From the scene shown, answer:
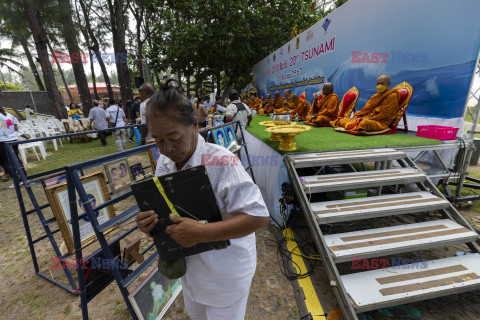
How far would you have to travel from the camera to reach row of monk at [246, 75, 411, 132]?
4.20 meters

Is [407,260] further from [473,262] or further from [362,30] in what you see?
[362,30]

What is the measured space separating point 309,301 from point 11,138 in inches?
298

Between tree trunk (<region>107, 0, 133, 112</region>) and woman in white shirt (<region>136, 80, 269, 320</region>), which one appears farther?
tree trunk (<region>107, 0, 133, 112</region>)

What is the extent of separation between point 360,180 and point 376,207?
40cm

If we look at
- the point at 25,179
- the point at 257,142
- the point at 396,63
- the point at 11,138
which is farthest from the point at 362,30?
the point at 11,138

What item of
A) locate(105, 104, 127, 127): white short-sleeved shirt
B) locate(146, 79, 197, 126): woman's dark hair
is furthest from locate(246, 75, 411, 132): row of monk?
locate(105, 104, 127, 127): white short-sleeved shirt

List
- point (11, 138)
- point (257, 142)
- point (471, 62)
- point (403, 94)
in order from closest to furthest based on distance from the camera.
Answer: point (471, 62) < point (403, 94) < point (257, 142) < point (11, 138)

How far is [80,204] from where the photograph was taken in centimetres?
213

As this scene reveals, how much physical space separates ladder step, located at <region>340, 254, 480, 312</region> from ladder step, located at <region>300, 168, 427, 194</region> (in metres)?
0.98

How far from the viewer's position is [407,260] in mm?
2473

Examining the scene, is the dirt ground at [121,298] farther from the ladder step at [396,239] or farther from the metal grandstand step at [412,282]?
the ladder step at [396,239]

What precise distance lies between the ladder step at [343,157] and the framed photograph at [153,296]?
81.9 inches

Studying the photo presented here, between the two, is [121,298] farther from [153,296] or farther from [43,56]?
[43,56]

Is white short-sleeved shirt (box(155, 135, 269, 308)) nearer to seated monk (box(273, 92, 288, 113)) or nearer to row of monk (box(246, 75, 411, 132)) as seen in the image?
row of monk (box(246, 75, 411, 132))
